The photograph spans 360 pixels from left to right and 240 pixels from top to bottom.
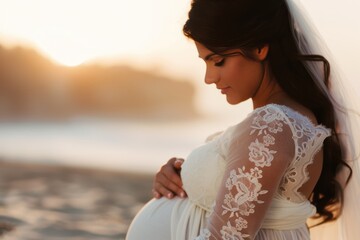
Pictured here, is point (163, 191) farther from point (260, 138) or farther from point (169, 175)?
point (260, 138)

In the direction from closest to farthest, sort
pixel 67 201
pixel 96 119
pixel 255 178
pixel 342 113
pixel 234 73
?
pixel 255 178
pixel 234 73
pixel 342 113
pixel 67 201
pixel 96 119

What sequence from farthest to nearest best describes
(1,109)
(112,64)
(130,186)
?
1. (112,64)
2. (1,109)
3. (130,186)

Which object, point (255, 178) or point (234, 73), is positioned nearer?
point (255, 178)

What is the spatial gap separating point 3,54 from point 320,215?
25661 millimetres

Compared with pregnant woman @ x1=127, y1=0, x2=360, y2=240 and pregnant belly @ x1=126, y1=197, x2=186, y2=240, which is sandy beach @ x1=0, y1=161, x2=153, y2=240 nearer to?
pregnant belly @ x1=126, y1=197, x2=186, y2=240

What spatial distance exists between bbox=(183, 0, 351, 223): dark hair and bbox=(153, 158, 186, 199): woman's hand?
622 mm

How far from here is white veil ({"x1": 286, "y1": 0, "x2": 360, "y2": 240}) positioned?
2.97 m

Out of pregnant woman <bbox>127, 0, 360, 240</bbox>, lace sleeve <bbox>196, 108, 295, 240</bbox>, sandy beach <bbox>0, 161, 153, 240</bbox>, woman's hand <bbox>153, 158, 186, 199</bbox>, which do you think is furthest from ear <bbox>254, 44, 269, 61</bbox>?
sandy beach <bbox>0, 161, 153, 240</bbox>

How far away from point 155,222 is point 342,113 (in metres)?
0.92

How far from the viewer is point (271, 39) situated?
282cm

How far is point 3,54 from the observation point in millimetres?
27766

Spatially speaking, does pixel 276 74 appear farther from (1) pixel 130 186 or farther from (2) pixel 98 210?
(1) pixel 130 186

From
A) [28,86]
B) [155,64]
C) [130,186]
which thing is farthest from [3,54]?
[130,186]

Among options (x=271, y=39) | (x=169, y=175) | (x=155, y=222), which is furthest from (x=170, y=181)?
(x=271, y=39)
